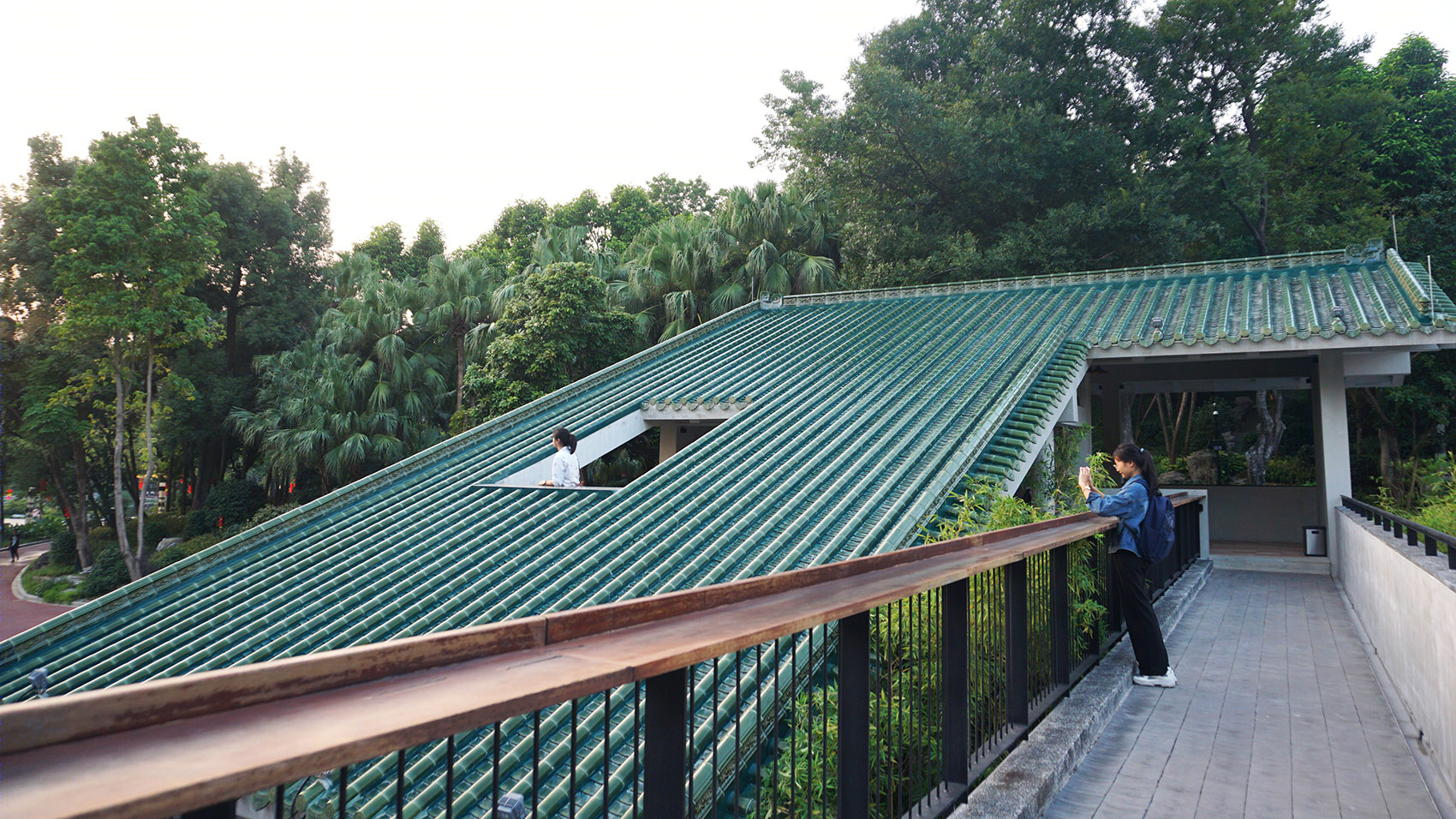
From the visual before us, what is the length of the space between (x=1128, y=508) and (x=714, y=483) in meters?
3.74

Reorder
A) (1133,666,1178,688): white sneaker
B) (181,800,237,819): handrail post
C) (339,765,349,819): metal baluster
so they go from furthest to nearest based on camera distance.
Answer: (1133,666,1178,688): white sneaker, (339,765,349,819): metal baluster, (181,800,237,819): handrail post

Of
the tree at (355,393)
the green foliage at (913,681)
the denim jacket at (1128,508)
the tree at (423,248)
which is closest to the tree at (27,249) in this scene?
the tree at (355,393)

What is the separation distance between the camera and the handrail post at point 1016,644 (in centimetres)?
374

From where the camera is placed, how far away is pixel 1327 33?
70.5 feet

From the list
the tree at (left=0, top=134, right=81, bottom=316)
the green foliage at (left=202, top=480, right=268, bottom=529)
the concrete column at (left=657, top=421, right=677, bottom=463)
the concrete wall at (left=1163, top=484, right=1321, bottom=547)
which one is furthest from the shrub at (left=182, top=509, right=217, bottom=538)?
the concrete wall at (left=1163, top=484, right=1321, bottom=547)

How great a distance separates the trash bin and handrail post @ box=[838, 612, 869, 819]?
1133cm

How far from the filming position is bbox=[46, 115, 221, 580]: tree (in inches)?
824

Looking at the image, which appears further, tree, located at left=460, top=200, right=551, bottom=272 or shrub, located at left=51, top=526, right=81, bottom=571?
tree, located at left=460, top=200, right=551, bottom=272

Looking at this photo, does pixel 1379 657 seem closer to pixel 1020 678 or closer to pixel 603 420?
pixel 1020 678

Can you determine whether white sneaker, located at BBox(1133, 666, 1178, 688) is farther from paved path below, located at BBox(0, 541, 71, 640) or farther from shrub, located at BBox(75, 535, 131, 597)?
shrub, located at BBox(75, 535, 131, 597)

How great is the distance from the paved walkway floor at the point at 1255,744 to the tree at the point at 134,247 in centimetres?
2492

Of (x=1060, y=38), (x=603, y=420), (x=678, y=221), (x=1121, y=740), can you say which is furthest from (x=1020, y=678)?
(x=1060, y=38)

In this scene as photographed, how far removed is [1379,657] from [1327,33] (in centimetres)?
2299

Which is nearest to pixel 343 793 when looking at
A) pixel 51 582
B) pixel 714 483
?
pixel 714 483
